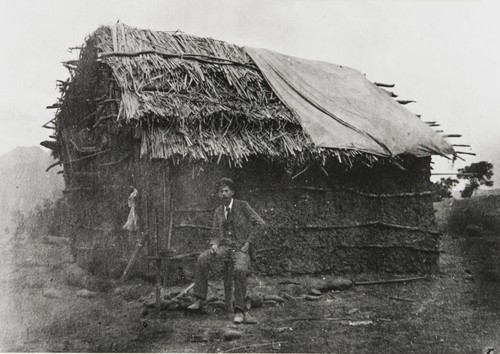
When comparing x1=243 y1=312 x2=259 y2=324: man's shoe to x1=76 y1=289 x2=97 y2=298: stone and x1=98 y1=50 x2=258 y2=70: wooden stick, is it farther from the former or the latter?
x1=98 y1=50 x2=258 y2=70: wooden stick

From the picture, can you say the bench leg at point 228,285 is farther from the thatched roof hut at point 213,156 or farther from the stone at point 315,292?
the stone at point 315,292

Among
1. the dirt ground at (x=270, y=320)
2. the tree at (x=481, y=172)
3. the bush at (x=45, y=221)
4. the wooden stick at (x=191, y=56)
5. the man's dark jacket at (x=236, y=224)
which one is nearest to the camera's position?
the dirt ground at (x=270, y=320)

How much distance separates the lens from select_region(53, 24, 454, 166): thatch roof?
228 inches

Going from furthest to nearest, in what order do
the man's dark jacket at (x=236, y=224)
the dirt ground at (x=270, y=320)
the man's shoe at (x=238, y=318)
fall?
the man's dark jacket at (x=236, y=224)
the man's shoe at (x=238, y=318)
the dirt ground at (x=270, y=320)

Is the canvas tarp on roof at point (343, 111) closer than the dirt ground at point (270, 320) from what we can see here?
No

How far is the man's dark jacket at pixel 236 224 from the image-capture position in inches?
209

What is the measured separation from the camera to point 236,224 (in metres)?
5.33

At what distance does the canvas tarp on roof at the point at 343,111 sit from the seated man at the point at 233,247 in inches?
67.6

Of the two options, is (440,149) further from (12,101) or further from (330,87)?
(12,101)

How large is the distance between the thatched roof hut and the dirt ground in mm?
715

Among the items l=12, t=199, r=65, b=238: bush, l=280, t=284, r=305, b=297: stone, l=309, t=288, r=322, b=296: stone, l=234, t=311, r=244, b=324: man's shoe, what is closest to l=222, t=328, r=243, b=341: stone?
l=234, t=311, r=244, b=324: man's shoe

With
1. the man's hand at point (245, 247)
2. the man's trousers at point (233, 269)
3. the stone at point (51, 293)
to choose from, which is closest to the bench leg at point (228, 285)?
the man's trousers at point (233, 269)

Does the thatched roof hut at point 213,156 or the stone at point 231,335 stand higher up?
the thatched roof hut at point 213,156

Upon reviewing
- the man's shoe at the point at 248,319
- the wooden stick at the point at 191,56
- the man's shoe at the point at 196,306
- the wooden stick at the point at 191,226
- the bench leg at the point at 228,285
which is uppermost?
the wooden stick at the point at 191,56
